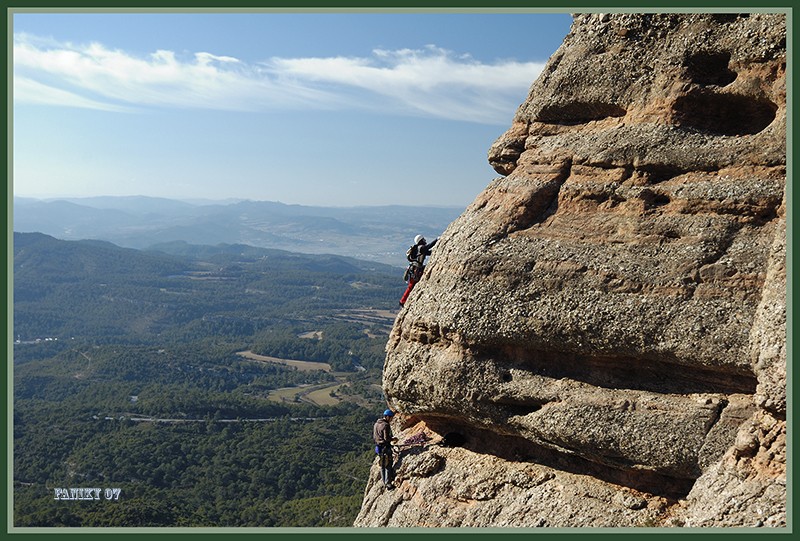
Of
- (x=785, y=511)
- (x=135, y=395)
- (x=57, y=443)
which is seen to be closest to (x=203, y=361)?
(x=135, y=395)

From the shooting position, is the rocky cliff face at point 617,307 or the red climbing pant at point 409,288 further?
the red climbing pant at point 409,288

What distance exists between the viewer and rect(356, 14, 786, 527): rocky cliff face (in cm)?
1520

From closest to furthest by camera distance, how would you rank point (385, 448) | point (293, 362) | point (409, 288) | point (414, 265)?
point (385, 448) → point (409, 288) → point (414, 265) → point (293, 362)

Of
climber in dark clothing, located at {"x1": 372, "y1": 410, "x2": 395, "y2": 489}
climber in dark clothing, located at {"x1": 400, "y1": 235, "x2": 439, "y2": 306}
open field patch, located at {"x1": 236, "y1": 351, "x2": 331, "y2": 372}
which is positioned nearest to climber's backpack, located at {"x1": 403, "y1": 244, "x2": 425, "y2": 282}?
climber in dark clothing, located at {"x1": 400, "y1": 235, "x2": 439, "y2": 306}

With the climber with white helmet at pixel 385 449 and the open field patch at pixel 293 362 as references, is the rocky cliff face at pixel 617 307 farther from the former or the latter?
the open field patch at pixel 293 362

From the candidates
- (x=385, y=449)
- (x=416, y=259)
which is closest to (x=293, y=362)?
A: (x=416, y=259)

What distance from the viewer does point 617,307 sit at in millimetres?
16406

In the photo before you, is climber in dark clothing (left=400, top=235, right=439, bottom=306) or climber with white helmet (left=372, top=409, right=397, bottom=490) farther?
climber in dark clothing (left=400, top=235, right=439, bottom=306)

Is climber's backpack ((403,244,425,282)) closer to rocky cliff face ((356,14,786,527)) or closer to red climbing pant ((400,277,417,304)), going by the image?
red climbing pant ((400,277,417,304))

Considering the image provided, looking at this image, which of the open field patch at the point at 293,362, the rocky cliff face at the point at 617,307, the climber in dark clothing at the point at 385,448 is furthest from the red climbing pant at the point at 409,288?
the open field patch at the point at 293,362

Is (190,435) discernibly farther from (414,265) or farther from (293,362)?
(293,362)

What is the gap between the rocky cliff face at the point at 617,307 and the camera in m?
15.2

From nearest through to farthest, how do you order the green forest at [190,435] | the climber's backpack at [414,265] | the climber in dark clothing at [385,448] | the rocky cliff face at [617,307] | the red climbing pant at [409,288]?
the rocky cliff face at [617,307] < the climber in dark clothing at [385,448] < the red climbing pant at [409,288] < the climber's backpack at [414,265] < the green forest at [190,435]

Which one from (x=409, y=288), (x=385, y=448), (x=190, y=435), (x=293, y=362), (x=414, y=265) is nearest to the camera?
(x=385, y=448)
